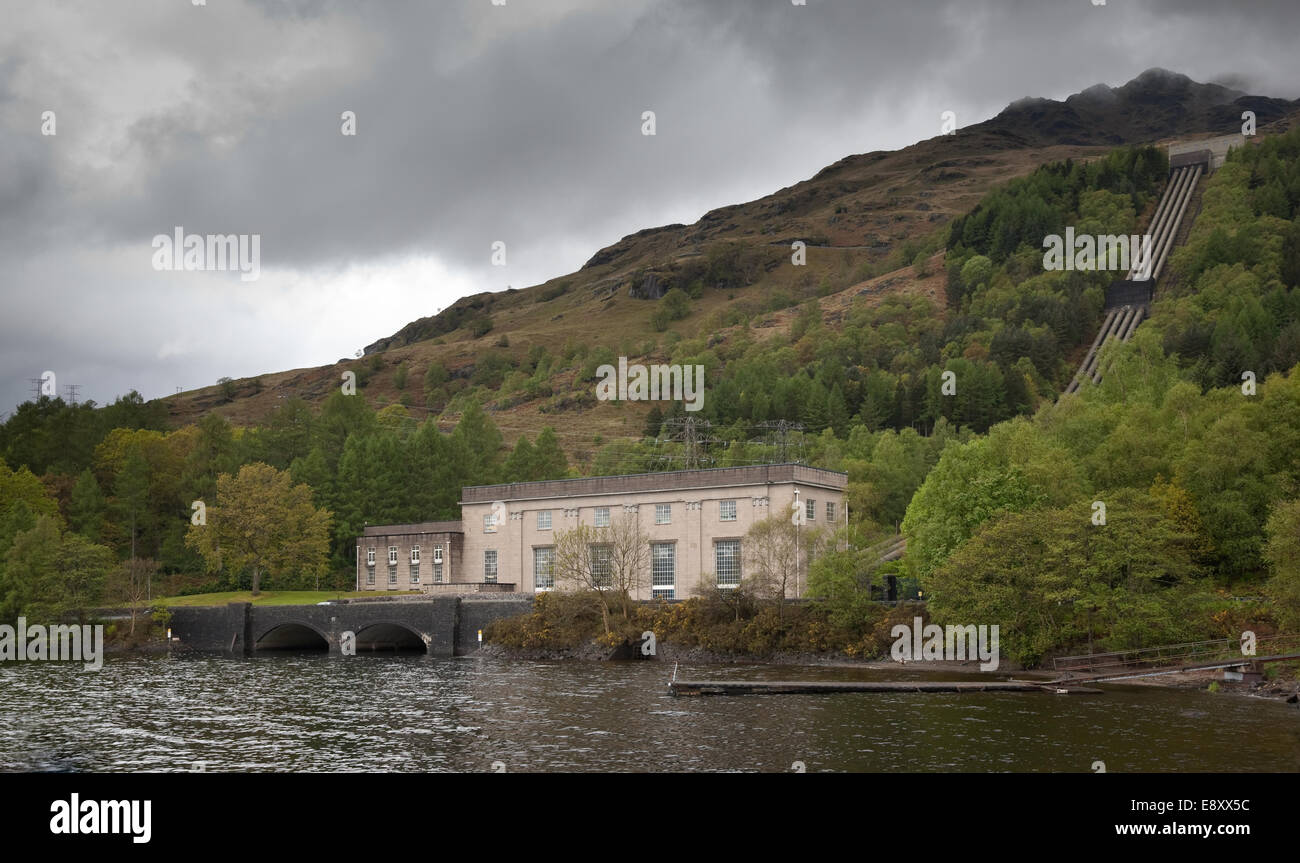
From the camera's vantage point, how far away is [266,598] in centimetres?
10712

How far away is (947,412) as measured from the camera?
166250mm

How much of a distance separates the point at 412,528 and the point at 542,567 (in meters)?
17.8

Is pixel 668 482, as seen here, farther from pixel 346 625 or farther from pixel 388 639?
pixel 388 639

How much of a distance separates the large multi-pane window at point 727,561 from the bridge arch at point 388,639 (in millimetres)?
26028

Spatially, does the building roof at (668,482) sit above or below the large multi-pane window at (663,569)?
above

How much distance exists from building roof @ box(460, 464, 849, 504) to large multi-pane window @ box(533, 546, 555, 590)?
16.4 feet

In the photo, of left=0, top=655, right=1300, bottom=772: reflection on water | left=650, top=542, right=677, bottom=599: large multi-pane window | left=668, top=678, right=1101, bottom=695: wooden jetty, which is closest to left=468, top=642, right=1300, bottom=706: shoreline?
left=0, top=655, right=1300, bottom=772: reflection on water

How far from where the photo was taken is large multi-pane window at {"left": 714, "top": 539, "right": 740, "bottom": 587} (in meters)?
89.5

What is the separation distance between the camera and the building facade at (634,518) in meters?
89.6

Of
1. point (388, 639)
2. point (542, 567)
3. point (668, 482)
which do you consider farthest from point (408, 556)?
point (668, 482)

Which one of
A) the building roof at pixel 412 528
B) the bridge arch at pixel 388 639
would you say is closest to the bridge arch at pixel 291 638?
the bridge arch at pixel 388 639

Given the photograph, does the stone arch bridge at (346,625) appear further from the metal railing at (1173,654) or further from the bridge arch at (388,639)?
the metal railing at (1173,654)

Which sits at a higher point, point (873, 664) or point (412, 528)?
point (412, 528)
